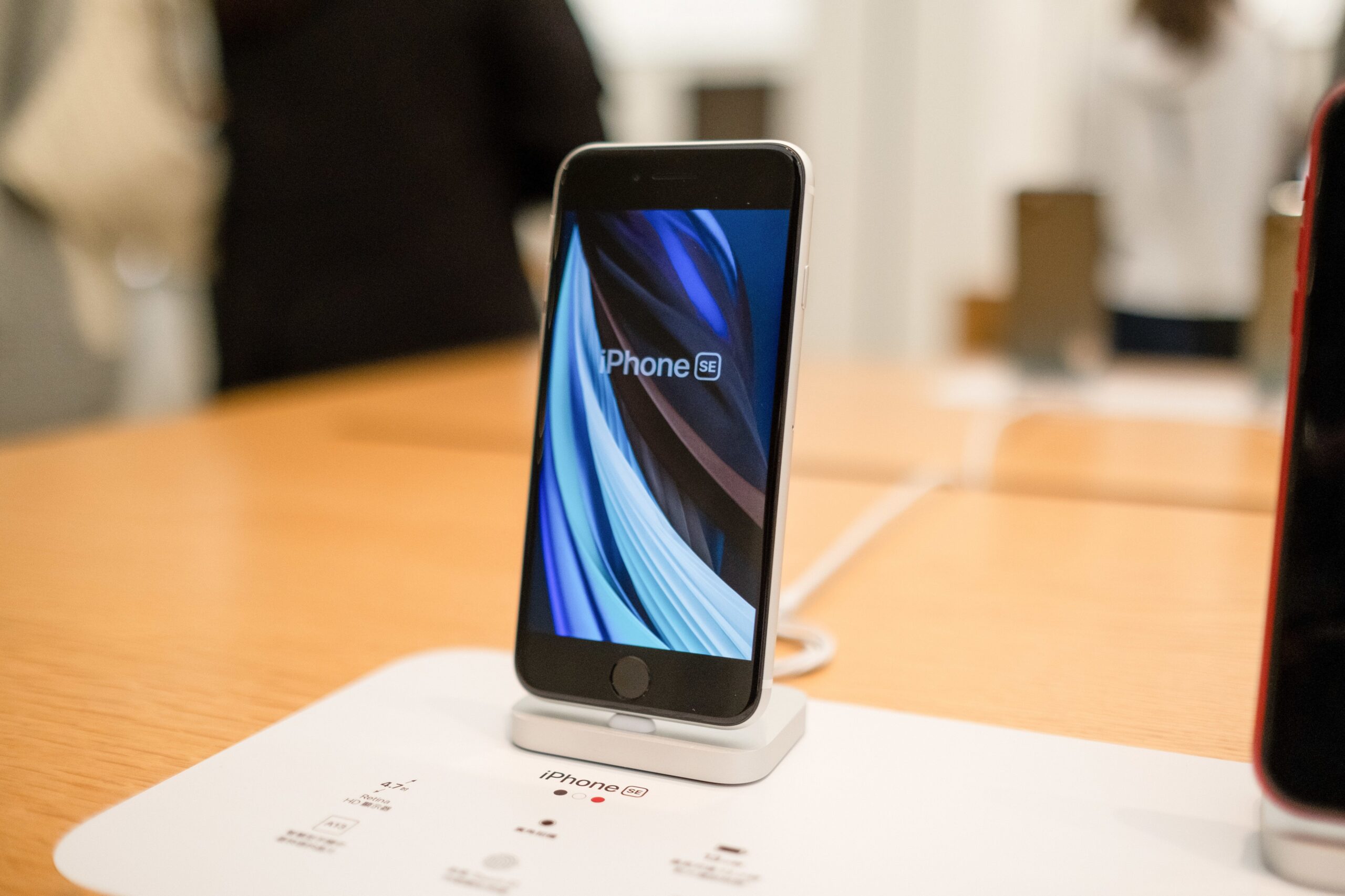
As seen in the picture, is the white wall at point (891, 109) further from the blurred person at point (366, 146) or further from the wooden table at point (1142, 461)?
the wooden table at point (1142, 461)

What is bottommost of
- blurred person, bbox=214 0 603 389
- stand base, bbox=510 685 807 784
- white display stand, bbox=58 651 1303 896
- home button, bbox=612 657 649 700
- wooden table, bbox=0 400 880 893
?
wooden table, bbox=0 400 880 893

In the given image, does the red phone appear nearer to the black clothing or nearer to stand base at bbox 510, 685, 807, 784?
stand base at bbox 510, 685, 807, 784

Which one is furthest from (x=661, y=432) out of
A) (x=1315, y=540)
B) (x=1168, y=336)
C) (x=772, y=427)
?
(x=1168, y=336)

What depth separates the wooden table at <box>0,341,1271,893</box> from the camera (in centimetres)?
40

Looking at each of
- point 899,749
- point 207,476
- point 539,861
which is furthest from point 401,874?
point 207,476

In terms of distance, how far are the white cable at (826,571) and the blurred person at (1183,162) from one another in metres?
1.43

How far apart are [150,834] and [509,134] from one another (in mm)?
1315

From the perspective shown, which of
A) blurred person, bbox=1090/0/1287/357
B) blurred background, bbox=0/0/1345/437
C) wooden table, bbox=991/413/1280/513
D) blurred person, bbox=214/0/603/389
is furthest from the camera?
blurred person, bbox=1090/0/1287/357

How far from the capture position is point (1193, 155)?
6.88 feet

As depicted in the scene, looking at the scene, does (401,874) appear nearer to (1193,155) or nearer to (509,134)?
(509,134)

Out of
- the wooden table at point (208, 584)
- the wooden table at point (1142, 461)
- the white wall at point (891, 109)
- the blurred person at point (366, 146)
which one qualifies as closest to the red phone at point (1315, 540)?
the wooden table at point (208, 584)

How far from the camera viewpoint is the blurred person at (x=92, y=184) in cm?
122

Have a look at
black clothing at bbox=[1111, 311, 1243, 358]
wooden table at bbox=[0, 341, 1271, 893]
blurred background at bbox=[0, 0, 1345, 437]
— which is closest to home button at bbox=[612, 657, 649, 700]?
wooden table at bbox=[0, 341, 1271, 893]

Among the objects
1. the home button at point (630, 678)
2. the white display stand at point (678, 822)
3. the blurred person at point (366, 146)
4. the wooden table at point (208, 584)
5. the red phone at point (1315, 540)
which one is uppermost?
the blurred person at point (366, 146)
